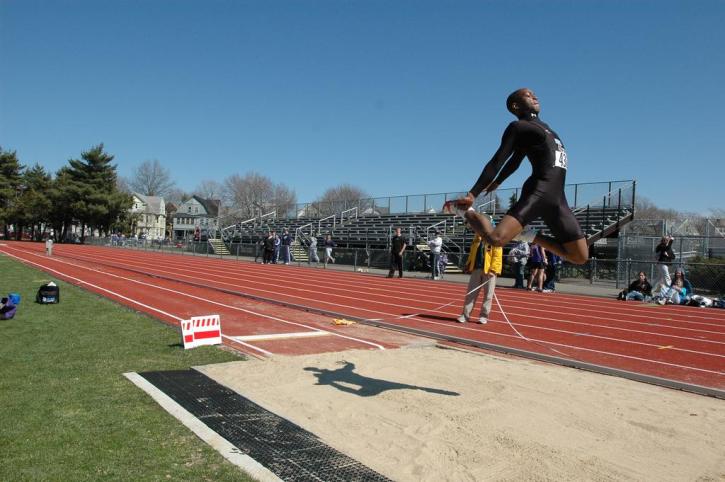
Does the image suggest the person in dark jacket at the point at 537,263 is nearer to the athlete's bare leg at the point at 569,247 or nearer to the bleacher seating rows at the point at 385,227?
the bleacher seating rows at the point at 385,227

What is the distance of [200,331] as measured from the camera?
7.48 meters

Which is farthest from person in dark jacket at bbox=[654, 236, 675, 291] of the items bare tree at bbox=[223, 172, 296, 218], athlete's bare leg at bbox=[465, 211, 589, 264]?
bare tree at bbox=[223, 172, 296, 218]

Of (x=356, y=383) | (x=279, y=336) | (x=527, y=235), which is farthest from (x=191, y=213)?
(x=527, y=235)

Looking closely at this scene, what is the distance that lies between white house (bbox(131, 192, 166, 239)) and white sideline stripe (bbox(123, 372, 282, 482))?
101866mm

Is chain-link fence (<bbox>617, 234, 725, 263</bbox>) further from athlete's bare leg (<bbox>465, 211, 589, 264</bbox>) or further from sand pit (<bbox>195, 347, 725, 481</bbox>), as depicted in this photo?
athlete's bare leg (<bbox>465, 211, 589, 264</bbox>)

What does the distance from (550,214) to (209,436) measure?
3.23 metres

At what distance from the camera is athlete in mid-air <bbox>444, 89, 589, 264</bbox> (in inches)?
177

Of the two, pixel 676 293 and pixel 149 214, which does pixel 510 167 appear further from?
Answer: pixel 149 214

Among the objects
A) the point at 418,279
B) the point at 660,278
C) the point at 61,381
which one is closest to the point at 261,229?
the point at 418,279

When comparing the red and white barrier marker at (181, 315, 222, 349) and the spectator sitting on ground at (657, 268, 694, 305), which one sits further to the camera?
the spectator sitting on ground at (657, 268, 694, 305)

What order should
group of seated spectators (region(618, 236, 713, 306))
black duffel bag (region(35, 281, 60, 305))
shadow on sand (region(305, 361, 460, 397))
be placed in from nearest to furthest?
shadow on sand (region(305, 361, 460, 397)), black duffel bag (region(35, 281, 60, 305)), group of seated spectators (region(618, 236, 713, 306))

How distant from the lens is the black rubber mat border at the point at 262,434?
3.58 m

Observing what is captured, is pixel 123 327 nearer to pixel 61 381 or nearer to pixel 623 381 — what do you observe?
pixel 61 381

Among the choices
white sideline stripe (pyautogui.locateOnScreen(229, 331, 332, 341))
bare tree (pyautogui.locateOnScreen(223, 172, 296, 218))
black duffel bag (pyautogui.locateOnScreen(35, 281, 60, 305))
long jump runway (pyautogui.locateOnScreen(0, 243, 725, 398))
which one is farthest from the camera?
bare tree (pyautogui.locateOnScreen(223, 172, 296, 218))
